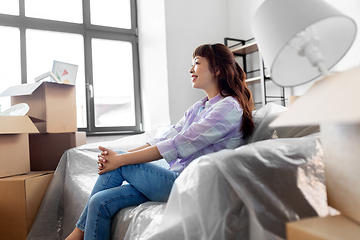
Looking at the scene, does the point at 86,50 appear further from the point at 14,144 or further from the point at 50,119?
the point at 14,144

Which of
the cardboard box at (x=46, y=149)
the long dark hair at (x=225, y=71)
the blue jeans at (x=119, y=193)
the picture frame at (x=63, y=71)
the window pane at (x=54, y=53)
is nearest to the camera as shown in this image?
the blue jeans at (x=119, y=193)

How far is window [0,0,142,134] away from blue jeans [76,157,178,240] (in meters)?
1.71

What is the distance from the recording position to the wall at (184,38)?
2.87 m

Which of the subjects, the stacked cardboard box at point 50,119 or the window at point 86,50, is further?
the window at point 86,50

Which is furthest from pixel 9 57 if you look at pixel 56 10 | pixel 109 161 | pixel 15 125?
pixel 109 161

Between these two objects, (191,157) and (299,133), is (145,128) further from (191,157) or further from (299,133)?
(299,133)

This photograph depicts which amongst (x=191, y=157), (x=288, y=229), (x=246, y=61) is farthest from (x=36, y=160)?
(x=246, y=61)

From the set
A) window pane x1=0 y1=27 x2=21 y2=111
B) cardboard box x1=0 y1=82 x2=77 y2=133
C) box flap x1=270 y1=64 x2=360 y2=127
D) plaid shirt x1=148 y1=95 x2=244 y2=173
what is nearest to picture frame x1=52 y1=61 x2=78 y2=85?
cardboard box x1=0 y1=82 x2=77 y2=133

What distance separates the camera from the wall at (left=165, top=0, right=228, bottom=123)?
2.87 metres

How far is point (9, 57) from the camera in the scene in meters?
2.59

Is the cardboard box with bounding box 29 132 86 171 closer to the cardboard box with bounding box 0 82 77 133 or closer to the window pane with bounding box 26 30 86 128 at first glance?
the cardboard box with bounding box 0 82 77 133

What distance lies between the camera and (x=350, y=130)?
0.57 m

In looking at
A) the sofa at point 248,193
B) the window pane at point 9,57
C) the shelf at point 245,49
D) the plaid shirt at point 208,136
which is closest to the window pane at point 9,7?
the window pane at point 9,57

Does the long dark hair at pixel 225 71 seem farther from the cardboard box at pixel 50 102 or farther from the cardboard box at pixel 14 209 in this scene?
the cardboard box at pixel 14 209
